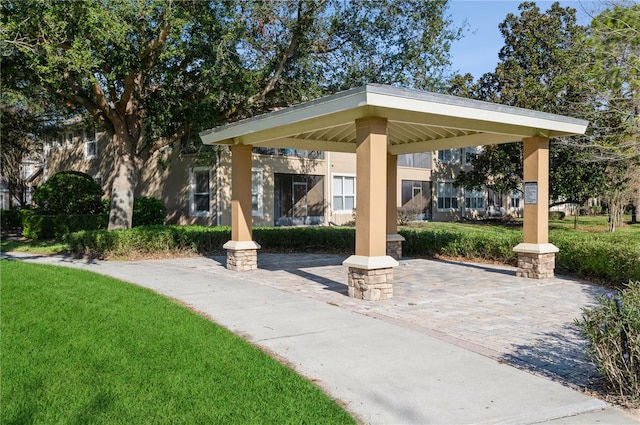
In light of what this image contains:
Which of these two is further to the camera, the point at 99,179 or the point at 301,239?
the point at 99,179

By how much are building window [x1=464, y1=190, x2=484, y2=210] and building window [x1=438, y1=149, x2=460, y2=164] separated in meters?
2.38

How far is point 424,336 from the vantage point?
6117mm

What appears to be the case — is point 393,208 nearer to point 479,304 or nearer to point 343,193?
point 479,304

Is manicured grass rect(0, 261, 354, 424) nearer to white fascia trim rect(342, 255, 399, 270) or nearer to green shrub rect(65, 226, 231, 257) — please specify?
white fascia trim rect(342, 255, 399, 270)

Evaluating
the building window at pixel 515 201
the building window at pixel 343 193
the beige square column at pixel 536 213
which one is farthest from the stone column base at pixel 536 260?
the building window at pixel 515 201

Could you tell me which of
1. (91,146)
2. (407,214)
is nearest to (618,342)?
(407,214)

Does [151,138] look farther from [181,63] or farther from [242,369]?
[242,369]

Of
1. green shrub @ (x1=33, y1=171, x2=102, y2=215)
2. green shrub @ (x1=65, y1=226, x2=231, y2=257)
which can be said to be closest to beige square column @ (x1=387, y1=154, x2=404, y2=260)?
green shrub @ (x1=65, y1=226, x2=231, y2=257)

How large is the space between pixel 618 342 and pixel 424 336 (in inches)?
92.4

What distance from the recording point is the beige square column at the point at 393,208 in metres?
13.9

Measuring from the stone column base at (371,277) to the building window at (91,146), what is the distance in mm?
21538

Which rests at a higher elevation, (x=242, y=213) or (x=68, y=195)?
(x=68, y=195)

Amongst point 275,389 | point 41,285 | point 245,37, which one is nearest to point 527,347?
point 275,389

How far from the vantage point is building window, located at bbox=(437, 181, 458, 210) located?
32.2 m
